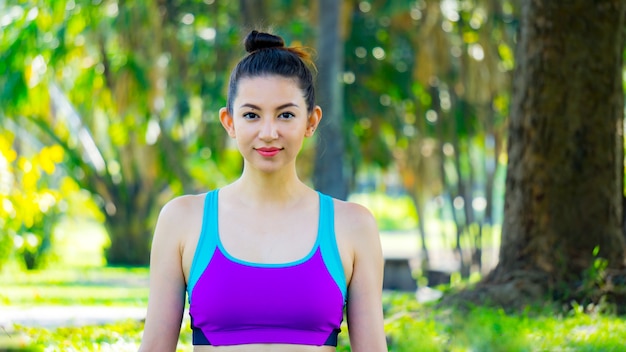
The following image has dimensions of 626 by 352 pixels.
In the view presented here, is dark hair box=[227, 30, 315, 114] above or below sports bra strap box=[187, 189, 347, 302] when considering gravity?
above

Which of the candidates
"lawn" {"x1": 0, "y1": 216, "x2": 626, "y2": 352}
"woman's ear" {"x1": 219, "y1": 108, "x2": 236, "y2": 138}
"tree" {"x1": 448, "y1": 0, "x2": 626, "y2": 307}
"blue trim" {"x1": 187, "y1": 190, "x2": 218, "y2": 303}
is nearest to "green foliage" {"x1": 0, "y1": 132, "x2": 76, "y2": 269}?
"lawn" {"x1": 0, "y1": 216, "x2": 626, "y2": 352}

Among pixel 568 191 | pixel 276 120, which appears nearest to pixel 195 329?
pixel 276 120

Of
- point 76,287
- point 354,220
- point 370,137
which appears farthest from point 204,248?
point 370,137

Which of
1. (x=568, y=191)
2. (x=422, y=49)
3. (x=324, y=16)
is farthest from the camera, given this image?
(x=422, y=49)

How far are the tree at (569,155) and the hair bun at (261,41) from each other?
4056 mm

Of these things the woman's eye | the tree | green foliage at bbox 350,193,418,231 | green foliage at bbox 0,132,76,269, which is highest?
the woman's eye

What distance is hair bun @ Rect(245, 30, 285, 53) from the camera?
3.68m

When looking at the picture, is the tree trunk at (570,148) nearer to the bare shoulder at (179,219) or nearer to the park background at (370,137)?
the park background at (370,137)

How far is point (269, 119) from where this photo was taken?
11.4 ft

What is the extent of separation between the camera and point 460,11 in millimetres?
19922

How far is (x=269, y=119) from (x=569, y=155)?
4.45m

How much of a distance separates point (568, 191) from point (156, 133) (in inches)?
546

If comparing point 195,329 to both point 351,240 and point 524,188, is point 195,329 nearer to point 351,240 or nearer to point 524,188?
point 351,240

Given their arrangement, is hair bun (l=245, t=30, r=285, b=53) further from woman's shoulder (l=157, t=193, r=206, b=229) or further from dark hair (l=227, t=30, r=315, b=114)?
woman's shoulder (l=157, t=193, r=206, b=229)
